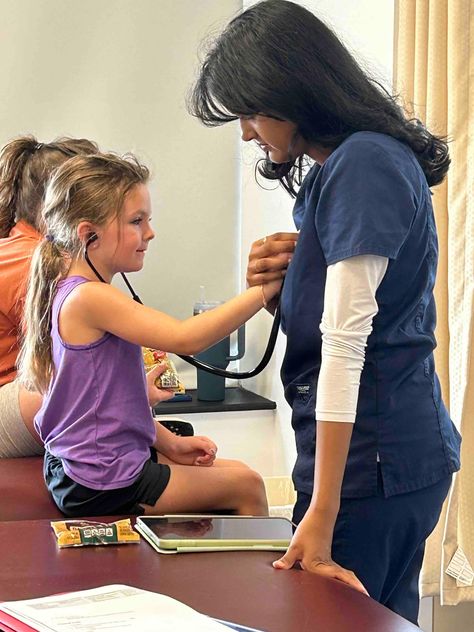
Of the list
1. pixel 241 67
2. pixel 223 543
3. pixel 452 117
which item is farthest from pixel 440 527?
pixel 241 67

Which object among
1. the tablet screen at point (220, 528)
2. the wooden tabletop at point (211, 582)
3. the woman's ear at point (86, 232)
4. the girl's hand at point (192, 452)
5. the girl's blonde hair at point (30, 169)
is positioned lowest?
the girl's hand at point (192, 452)

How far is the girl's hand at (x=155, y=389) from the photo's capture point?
6.56 ft

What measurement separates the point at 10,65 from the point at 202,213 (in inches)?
32.9

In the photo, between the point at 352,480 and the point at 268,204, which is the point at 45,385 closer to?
the point at 352,480

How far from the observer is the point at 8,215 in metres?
2.36

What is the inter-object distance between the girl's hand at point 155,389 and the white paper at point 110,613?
94 cm

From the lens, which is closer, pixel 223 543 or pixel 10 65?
pixel 223 543

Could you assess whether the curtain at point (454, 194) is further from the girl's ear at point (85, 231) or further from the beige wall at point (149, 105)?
the beige wall at point (149, 105)

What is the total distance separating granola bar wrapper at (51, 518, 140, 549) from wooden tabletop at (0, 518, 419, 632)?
0.01 m

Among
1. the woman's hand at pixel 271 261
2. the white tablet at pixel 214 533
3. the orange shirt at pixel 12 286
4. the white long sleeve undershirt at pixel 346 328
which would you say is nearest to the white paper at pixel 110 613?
the white tablet at pixel 214 533

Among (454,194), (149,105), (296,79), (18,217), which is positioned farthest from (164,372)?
(149,105)

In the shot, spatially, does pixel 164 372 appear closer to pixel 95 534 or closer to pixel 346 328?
pixel 95 534

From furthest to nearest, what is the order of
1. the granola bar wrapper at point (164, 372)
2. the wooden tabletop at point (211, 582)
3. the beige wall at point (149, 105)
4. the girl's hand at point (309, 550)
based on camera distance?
1. the beige wall at point (149, 105)
2. the granola bar wrapper at point (164, 372)
3. the girl's hand at point (309, 550)
4. the wooden tabletop at point (211, 582)

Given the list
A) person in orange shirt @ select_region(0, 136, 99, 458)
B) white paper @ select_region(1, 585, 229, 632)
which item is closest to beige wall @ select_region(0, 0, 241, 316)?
person in orange shirt @ select_region(0, 136, 99, 458)
